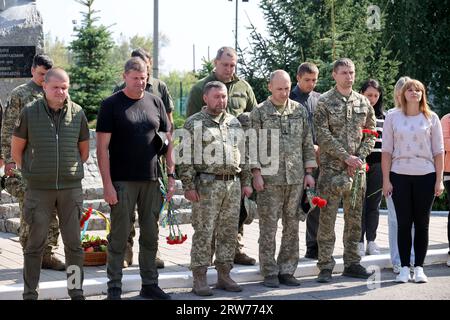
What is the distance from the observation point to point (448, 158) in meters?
8.55

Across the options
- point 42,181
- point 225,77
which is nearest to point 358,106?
point 225,77

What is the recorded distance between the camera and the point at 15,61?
10492 mm

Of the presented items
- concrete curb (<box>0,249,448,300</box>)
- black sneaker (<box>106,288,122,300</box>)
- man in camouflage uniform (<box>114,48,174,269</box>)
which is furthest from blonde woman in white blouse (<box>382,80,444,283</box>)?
black sneaker (<box>106,288,122,300</box>)

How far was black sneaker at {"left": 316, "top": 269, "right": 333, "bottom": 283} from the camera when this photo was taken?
763 centimetres

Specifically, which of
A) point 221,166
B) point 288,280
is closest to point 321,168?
point 288,280

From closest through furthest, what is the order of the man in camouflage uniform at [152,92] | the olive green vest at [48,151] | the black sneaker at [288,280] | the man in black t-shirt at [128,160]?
the olive green vest at [48,151]
the man in black t-shirt at [128,160]
the black sneaker at [288,280]
the man in camouflage uniform at [152,92]

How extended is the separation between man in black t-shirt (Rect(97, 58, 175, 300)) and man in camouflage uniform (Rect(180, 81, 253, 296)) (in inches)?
14.6

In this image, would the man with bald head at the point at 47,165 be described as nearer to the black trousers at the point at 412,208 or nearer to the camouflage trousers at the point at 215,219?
the camouflage trousers at the point at 215,219

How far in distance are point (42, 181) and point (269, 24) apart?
9131 millimetres

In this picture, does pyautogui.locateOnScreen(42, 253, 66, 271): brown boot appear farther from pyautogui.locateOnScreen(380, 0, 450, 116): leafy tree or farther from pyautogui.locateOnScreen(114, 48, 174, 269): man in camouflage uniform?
pyautogui.locateOnScreen(380, 0, 450, 116): leafy tree

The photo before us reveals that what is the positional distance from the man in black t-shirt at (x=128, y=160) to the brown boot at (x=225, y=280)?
26.2 inches

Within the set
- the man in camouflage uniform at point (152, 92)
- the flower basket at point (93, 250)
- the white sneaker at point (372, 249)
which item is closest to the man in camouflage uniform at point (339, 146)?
the white sneaker at point (372, 249)

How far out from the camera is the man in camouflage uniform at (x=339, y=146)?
24.9ft
